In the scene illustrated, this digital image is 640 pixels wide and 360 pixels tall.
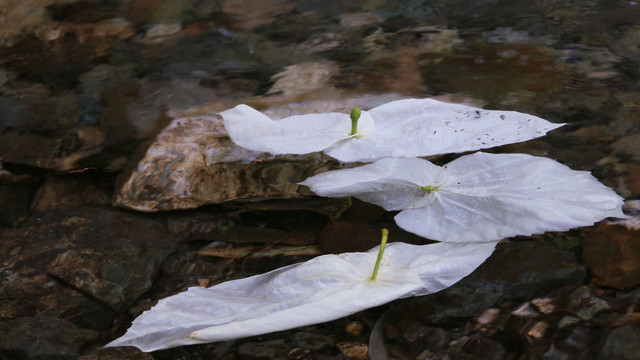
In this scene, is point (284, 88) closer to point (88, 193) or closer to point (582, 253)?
point (88, 193)

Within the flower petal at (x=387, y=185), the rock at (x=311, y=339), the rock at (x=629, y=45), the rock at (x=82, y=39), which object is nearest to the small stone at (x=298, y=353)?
the rock at (x=311, y=339)

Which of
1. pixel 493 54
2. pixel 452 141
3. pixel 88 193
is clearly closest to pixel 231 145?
pixel 88 193

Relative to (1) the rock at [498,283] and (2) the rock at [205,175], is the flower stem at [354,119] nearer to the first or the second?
(2) the rock at [205,175]

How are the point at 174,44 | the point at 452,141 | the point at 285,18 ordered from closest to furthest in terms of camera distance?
the point at 452,141 < the point at 174,44 < the point at 285,18

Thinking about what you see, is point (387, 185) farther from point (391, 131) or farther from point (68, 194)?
point (68, 194)

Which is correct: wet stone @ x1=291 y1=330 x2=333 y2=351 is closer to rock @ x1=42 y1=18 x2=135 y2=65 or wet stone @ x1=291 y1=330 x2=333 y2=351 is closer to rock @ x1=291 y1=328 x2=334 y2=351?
rock @ x1=291 y1=328 x2=334 y2=351
